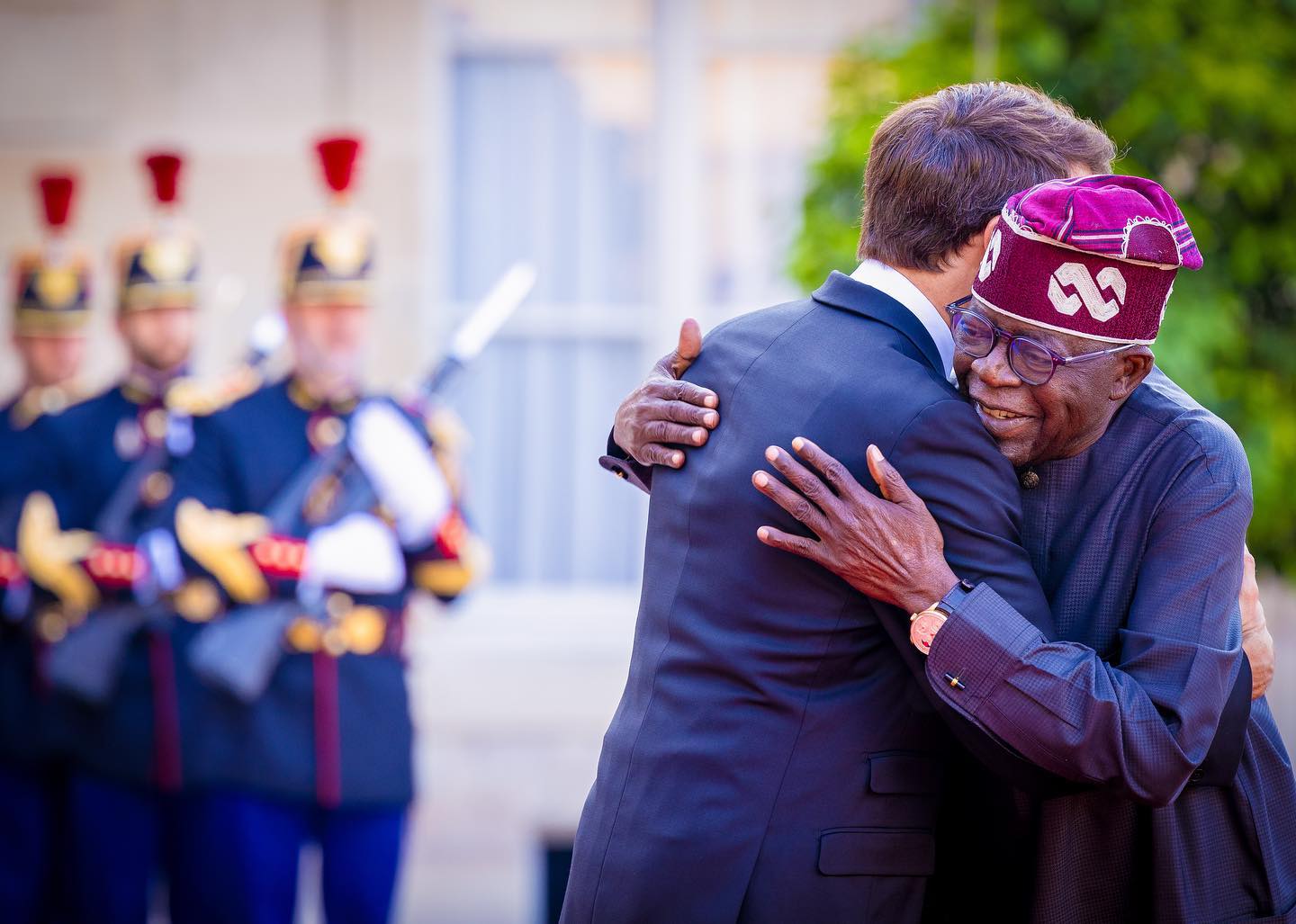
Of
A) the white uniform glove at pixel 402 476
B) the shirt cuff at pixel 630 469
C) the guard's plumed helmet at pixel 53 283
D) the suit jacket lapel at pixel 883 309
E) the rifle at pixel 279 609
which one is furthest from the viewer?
the guard's plumed helmet at pixel 53 283

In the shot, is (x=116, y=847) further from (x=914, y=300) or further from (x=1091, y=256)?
(x=1091, y=256)

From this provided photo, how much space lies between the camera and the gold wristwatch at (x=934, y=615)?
186 cm

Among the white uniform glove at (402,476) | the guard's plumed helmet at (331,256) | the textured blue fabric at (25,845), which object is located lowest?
the textured blue fabric at (25,845)

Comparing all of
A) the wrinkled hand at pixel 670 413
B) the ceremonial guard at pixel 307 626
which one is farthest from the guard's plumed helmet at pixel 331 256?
the wrinkled hand at pixel 670 413

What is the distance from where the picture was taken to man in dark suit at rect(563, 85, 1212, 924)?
1.92 meters

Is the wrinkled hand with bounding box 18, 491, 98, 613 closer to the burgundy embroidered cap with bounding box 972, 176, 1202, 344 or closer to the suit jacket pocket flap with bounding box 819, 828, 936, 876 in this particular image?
the suit jacket pocket flap with bounding box 819, 828, 936, 876

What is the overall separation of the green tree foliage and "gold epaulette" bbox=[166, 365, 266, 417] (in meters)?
1.73

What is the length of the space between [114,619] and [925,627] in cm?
349

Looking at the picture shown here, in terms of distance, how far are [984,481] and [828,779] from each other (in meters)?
0.42

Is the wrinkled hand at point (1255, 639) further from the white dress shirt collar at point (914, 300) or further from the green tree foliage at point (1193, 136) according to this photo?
the green tree foliage at point (1193, 136)

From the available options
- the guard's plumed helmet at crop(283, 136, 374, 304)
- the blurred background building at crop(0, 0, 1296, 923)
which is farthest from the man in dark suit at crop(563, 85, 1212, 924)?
the blurred background building at crop(0, 0, 1296, 923)

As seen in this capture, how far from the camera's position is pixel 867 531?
187 centimetres

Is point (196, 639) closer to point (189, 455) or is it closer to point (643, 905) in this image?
point (189, 455)

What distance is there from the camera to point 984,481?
190cm
